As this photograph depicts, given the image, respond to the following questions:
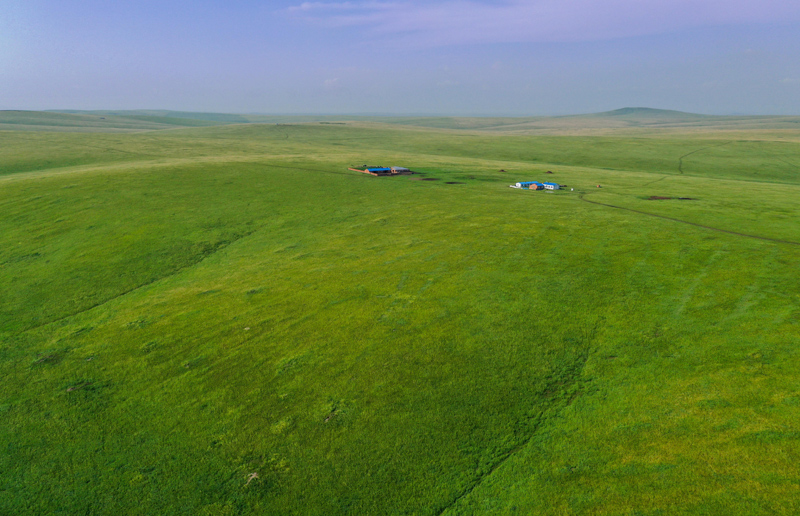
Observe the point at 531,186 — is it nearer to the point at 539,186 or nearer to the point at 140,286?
the point at 539,186

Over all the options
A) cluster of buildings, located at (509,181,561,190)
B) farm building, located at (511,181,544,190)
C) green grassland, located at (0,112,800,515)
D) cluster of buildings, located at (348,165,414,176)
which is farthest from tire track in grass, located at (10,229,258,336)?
cluster of buildings, located at (509,181,561,190)

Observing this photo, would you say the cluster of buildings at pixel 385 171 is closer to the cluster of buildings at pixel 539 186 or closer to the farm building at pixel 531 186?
the farm building at pixel 531 186

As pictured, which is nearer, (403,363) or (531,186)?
(403,363)

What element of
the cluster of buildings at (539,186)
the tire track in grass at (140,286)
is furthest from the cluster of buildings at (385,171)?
the tire track in grass at (140,286)

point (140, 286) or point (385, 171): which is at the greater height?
point (385, 171)

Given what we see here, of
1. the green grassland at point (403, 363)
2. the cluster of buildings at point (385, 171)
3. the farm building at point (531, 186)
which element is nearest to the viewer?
the green grassland at point (403, 363)

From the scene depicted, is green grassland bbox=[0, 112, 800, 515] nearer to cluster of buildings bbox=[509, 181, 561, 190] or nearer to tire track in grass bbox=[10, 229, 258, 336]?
tire track in grass bbox=[10, 229, 258, 336]

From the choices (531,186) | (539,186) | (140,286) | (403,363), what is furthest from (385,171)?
(403,363)

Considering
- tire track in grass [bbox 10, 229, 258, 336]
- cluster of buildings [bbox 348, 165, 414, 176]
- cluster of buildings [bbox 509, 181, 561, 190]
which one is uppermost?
cluster of buildings [bbox 348, 165, 414, 176]

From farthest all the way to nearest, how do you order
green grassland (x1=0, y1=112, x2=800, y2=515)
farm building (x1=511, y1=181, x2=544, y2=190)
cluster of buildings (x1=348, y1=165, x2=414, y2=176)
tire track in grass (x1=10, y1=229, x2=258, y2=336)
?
1. cluster of buildings (x1=348, y1=165, x2=414, y2=176)
2. farm building (x1=511, y1=181, x2=544, y2=190)
3. tire track in grass (x1=10, y1=229, x2=258, y2=336)
4. green grassland (x1=0, y1=112, x2=800, y2=515)

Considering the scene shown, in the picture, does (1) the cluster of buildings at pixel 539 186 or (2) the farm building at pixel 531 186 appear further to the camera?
(2) the farm building at pixel 531 186
